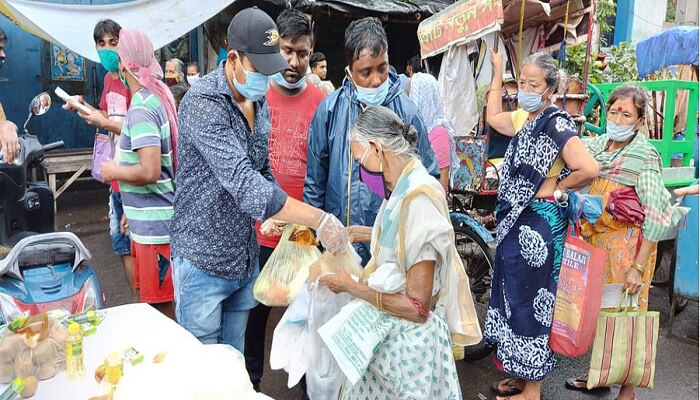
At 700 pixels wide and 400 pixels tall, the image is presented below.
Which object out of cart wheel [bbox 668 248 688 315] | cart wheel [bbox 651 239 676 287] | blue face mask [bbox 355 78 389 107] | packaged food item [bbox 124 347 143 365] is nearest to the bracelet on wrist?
cart wheel [bbox 668 248 688 315]

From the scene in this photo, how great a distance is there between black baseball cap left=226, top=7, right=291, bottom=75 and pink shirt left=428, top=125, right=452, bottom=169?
1.93m

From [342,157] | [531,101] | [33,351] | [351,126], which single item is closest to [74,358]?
[33,351]

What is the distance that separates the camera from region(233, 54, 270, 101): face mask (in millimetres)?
1993

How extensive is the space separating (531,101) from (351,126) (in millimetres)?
1140

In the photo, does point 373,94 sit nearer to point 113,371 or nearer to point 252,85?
point 252,85

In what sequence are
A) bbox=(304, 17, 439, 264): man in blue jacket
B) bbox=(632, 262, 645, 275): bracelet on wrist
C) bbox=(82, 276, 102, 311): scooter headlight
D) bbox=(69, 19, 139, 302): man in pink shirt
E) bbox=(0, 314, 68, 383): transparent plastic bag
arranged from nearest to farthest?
bbox=(0, 314, 68, 383): transparent plastic bag
bbox=(82, 276, 102, 311): scooter headlight
bbox=(304, 17, 439, 264): man in blue jacket
bbox=(632, 262, 645, 275): bracelet on wrist
bbox=(69, 19, 139, 302): man in pink shirt

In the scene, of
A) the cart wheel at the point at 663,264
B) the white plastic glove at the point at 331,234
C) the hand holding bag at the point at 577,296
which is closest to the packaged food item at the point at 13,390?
the white plastic glove at the point at 331,234

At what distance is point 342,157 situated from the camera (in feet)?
8.50

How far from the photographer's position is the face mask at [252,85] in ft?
6.54

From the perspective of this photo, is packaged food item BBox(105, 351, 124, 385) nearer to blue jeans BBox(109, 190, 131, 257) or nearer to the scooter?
the scooter

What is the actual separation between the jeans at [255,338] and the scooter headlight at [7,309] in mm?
1137

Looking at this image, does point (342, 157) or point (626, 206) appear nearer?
point (342, 157)

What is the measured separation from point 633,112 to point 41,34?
5878 mm

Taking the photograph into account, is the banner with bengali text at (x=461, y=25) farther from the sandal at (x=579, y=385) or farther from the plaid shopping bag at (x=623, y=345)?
the sandal at (x=579, y=385)
